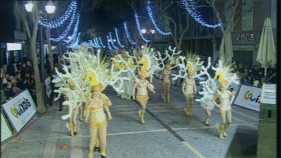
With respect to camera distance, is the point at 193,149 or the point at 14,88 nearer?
the point at 193,149

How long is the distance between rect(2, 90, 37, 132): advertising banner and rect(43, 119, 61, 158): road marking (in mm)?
896

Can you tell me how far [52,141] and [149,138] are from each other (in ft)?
8.20

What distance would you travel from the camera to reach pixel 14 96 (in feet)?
31.1

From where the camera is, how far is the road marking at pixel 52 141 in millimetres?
7064

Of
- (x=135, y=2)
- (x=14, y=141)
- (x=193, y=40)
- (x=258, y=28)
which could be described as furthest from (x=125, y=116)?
(x=193, y=40)

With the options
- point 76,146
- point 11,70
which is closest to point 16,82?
point 11,70

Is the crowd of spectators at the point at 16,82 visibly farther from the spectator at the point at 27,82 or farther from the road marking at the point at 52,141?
the road marking at the point at 52,141

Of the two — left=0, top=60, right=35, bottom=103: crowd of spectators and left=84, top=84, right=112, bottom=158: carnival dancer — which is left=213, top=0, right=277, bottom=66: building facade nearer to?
left=0, top=60, right=35, bottom=103: crowd of spectators

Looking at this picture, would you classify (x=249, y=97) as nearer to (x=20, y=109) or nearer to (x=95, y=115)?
(x=95, y=115)

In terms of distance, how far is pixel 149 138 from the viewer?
818 cm

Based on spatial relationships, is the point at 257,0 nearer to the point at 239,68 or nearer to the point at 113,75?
the point at 239,68

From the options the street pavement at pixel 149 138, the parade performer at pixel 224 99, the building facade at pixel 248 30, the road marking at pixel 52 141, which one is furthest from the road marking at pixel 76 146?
the building facade at pixel 248 30
